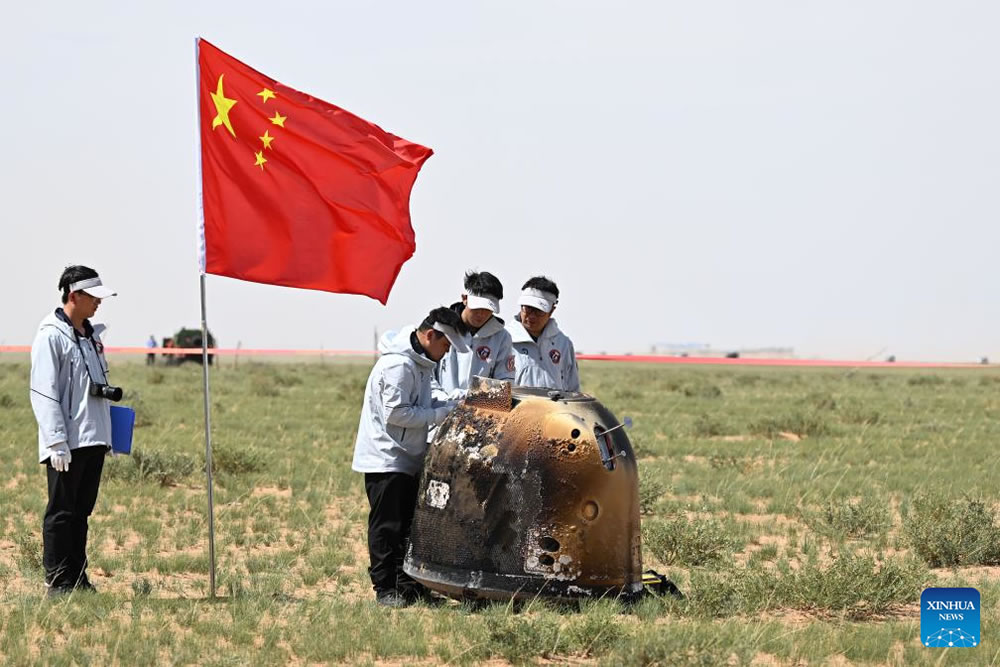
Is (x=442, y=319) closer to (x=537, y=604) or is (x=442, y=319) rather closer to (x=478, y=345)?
(x=478, y=345)

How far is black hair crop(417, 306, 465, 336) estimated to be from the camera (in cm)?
774

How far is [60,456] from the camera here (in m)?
7.78

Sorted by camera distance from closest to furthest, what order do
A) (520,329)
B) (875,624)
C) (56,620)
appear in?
(56,620) → (875,624) → (520,329)

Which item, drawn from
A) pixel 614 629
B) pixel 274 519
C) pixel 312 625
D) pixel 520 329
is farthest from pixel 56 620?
pixel 274 519

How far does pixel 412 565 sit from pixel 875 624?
9.19 ft

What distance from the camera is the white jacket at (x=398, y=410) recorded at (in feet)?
25.6

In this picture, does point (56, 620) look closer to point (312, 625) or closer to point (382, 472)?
point (312, 625)

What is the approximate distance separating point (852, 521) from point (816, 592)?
11.5 ft

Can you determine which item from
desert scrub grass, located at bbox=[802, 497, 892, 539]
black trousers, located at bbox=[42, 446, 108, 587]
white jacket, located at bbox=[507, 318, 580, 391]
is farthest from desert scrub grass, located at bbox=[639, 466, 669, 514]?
black trousers, located at bbox=[42, 446, 108, 587]

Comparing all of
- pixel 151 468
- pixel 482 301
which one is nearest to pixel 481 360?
pixel 482 301

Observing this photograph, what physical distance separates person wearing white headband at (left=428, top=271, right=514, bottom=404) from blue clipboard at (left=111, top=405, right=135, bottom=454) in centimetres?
189

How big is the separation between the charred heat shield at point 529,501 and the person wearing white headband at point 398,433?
0.39m

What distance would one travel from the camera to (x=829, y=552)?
34.8ft

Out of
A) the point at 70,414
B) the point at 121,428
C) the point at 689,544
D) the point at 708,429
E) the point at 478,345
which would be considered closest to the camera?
the point at 70,414
